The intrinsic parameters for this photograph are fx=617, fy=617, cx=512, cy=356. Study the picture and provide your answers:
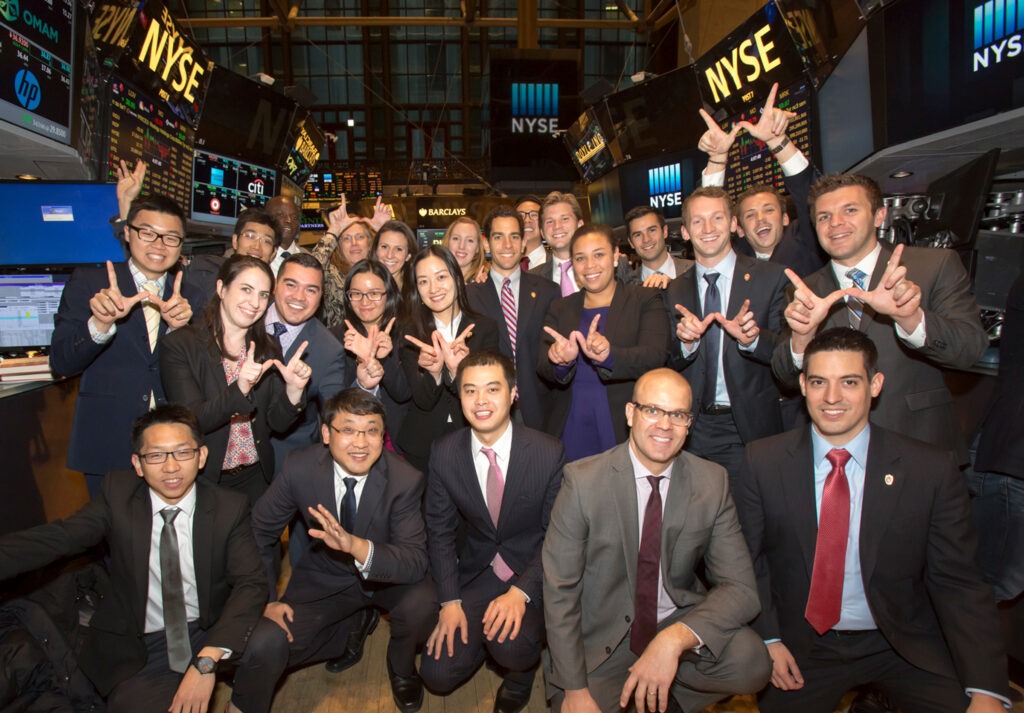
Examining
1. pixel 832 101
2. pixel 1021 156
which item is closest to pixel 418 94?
pixel 832 101

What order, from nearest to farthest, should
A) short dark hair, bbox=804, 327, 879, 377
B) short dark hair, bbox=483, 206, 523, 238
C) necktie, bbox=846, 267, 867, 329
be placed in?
short dark hair, bbox=804, 327, 879, 377 → necktie, bbox=846, 267, 867, 329 → short dark hair, bbox=483, 206, 523, 238

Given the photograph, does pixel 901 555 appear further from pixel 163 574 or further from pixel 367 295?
pixel 163 574

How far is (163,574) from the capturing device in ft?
7.04

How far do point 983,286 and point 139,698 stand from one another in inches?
155

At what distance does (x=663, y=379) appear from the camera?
2039 millimetres

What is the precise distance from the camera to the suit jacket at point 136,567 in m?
2.09

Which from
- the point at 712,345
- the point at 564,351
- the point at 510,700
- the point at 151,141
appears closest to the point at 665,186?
the point at 712,345

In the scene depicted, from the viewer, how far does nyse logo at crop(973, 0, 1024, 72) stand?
2.68 meters

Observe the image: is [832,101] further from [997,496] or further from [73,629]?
[73,629]

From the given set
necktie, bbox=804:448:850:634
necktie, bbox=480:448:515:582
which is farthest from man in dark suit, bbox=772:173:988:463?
necktie, bbox=480:448:515:582

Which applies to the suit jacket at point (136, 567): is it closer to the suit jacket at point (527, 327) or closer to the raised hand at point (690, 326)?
the suit jacket at point (527, 327)

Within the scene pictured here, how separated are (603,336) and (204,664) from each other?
190 centimetres

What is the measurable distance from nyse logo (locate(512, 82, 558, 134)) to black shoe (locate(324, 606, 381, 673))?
262 inches

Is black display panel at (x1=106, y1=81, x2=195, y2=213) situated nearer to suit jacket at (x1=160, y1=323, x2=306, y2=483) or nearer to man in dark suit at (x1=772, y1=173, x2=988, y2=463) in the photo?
suit jacket at (x1=160, y1=323, x2=306, y2=483)
